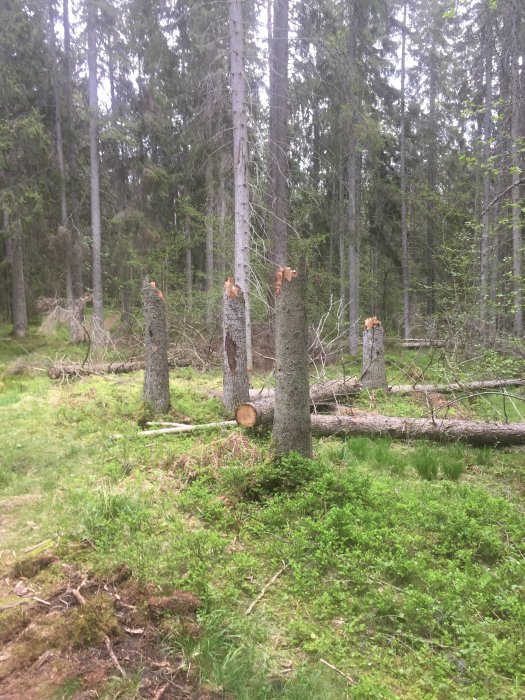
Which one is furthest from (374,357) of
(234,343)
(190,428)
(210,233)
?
(210,233)

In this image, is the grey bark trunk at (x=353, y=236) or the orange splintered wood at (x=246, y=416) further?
the grey bark trunk at (x=353, y=236)

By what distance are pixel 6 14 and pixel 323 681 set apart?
21222 mm

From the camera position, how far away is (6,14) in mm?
15609

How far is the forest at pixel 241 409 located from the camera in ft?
8.55

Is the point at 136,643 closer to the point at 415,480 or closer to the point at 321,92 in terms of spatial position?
the point at 415,480

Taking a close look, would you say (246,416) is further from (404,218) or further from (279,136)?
(404,218)

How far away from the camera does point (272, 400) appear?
254 inches

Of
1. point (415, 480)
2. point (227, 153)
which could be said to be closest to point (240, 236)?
point (227, 153)

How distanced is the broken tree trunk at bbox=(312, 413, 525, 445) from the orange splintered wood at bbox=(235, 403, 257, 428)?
1.16 meters

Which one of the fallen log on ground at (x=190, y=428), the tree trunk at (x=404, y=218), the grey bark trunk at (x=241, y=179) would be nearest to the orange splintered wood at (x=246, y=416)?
the fallen log on ground at (x=190, y=428)

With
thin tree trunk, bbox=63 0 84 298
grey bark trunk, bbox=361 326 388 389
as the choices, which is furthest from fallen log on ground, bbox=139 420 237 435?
thin tree trunk, bbox=63 0 84 298

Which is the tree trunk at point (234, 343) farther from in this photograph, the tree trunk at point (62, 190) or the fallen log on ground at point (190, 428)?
the tree trunk at point (62, 190)

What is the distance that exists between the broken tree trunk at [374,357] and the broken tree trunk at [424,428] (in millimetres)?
2616

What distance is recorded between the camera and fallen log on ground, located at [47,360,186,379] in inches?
440
